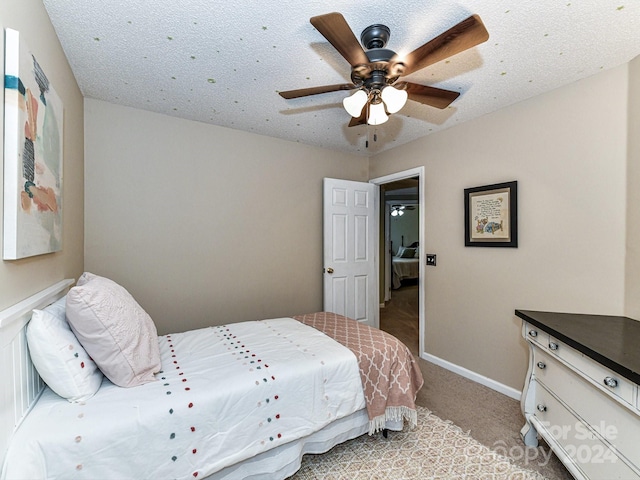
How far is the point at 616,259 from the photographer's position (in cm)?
197

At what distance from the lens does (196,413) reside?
1.33 meters

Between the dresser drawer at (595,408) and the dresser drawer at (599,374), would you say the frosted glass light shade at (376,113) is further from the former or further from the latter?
the dresser drawer at (595,408)

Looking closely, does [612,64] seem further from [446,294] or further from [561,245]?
[446,294]

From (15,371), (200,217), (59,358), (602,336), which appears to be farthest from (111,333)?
(602,336)

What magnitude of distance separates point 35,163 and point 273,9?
128 centimetres

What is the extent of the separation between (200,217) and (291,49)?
5.79 feet

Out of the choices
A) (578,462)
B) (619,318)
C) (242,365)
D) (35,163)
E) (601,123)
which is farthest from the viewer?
(601,123)

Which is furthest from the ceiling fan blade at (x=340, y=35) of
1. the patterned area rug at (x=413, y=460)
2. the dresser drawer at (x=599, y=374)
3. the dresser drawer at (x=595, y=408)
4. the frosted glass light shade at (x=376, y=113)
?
the patterned area rug at (x=413, y=460)

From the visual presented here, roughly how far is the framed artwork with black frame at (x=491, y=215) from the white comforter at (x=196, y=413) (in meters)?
1.71

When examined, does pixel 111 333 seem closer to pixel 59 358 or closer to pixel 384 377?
pixel 59 358

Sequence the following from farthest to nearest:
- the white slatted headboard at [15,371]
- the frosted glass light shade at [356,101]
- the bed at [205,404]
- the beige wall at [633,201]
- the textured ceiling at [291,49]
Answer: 1. the beige wall at [633,201]
2. the frosted glass light shade at [356,101]
3. the textured ceiling at [291,49]
4. the bed at [205,404]
5. the white slatted headboard at [15,371]

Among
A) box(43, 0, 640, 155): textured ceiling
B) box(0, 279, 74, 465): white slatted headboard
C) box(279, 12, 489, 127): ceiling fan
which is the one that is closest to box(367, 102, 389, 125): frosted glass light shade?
box(279, 12, 489, 127): ceiling fan

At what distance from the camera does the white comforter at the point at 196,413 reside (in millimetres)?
1100

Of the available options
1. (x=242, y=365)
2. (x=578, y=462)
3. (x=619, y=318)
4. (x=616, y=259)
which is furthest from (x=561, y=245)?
(x=242, y=365)
